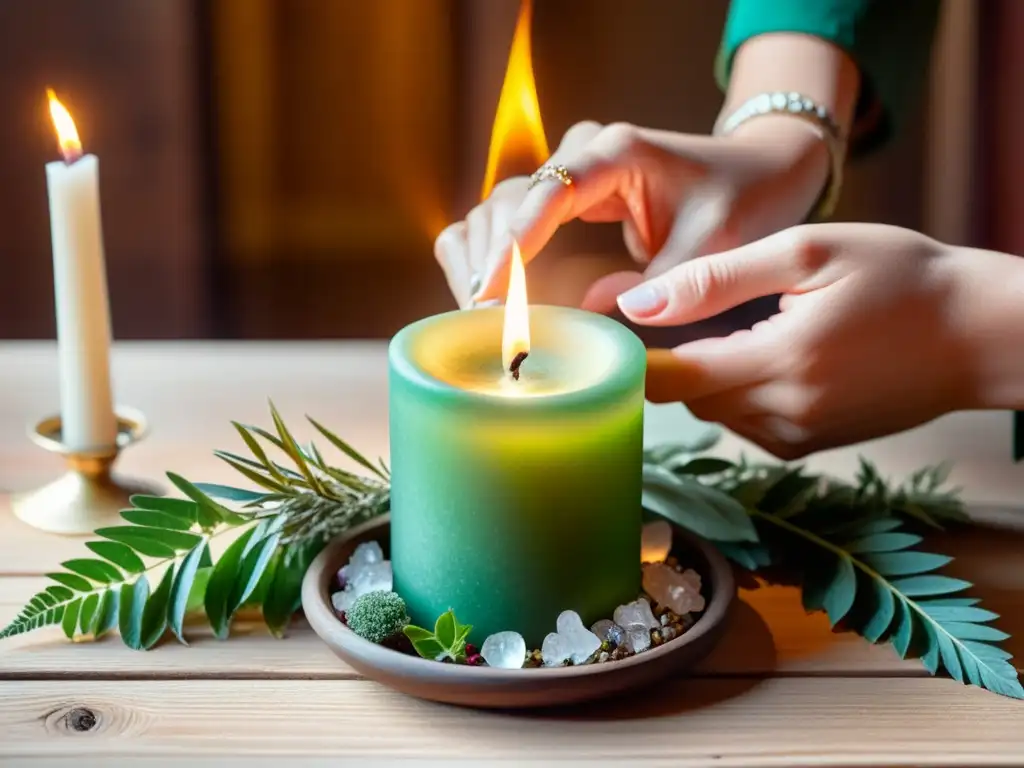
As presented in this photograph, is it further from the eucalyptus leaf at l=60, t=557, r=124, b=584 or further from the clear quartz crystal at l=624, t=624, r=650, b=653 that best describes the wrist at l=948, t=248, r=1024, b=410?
the eucalyptus leaf at l=60, t=557, r=124, b=584

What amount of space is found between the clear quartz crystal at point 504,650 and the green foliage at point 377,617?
5 cm

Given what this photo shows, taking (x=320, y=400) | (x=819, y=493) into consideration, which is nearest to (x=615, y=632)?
(x=819, y=493)

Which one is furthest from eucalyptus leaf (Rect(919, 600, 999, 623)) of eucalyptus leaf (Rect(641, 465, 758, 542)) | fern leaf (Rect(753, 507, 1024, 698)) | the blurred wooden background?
the blurred wooden background

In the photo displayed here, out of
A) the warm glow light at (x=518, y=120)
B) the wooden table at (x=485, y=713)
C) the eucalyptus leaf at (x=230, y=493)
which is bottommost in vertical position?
the wooden table at (x=485, y=713)

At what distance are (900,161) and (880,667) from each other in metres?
1.56

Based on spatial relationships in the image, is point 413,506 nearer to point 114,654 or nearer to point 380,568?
point 380,568

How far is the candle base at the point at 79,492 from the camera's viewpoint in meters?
0.83

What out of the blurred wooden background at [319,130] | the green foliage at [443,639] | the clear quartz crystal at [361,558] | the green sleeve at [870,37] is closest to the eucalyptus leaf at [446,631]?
the green foliage at [443,639]

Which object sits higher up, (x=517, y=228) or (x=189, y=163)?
(x=189, y=163)

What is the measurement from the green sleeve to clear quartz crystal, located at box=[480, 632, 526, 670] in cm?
67

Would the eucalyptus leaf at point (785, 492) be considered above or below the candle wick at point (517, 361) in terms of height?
below

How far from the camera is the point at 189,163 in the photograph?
2021 millimetres

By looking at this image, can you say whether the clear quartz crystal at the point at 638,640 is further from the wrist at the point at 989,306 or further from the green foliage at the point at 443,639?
the wrist at the point at 989,306

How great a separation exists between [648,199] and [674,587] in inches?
13.2
